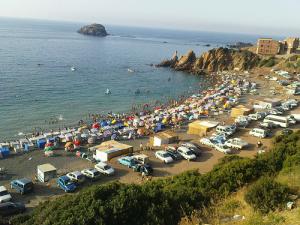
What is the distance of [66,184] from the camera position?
744 inches

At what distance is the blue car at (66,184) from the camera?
61.4ft

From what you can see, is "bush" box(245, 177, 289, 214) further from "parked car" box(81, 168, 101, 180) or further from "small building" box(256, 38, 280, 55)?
"small building" box(256, 38, 280, 55)

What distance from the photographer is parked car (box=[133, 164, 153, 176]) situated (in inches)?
803

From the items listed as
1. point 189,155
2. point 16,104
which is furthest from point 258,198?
point 16,104

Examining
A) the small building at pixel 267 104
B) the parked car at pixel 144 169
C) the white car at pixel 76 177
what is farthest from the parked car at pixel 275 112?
the white car at pixel 76 177

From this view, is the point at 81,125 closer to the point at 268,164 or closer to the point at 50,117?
the point at 50,117

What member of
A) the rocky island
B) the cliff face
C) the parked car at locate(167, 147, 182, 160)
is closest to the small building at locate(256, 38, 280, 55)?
the cliff face

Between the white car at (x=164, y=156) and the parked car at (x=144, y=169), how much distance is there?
162 centimetres

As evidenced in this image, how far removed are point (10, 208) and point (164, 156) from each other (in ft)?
33.2

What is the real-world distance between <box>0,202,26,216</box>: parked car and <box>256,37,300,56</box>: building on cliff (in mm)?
80906

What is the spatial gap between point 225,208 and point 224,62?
71.0 metres

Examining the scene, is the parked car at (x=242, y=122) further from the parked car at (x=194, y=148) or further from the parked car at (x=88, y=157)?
the parked car at (x=88, y=157)

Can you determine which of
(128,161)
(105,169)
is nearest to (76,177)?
(105,169)

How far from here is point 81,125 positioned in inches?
1377
